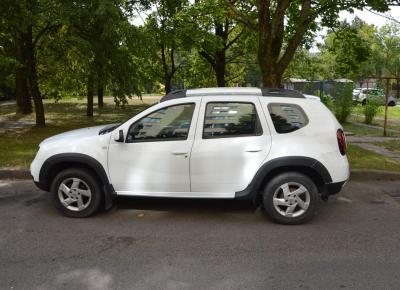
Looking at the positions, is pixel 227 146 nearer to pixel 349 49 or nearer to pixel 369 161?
pixel 369 161

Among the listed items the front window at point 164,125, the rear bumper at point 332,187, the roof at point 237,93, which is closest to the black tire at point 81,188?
the front window at point 164,125

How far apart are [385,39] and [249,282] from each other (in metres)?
56.5

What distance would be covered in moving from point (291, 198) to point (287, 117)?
945mm

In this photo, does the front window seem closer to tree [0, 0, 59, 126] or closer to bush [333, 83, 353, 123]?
tree [0, 0, 59, 126]

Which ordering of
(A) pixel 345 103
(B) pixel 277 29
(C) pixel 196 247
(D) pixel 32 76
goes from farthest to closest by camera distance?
(A) pixel 345 103 < (D) pixel 32 76 < (B) pixel 277 29 < (C) pixel 196 247

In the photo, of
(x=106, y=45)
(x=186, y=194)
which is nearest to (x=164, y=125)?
(x=186, y=194)

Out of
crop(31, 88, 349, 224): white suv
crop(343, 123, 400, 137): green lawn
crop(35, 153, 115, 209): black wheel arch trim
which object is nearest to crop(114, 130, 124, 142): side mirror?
crop(31, 88, 349, 224): white suv

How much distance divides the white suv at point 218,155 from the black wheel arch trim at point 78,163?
1 cm

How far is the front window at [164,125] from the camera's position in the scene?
515 centimetres

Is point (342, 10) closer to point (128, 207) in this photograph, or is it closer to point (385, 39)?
point (128, 207)

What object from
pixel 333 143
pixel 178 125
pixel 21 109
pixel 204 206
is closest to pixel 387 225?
pixel 333 143

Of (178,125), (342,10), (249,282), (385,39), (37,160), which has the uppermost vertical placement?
(385,39)

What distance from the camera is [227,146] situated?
16.5ft

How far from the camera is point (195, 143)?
5.07 m
